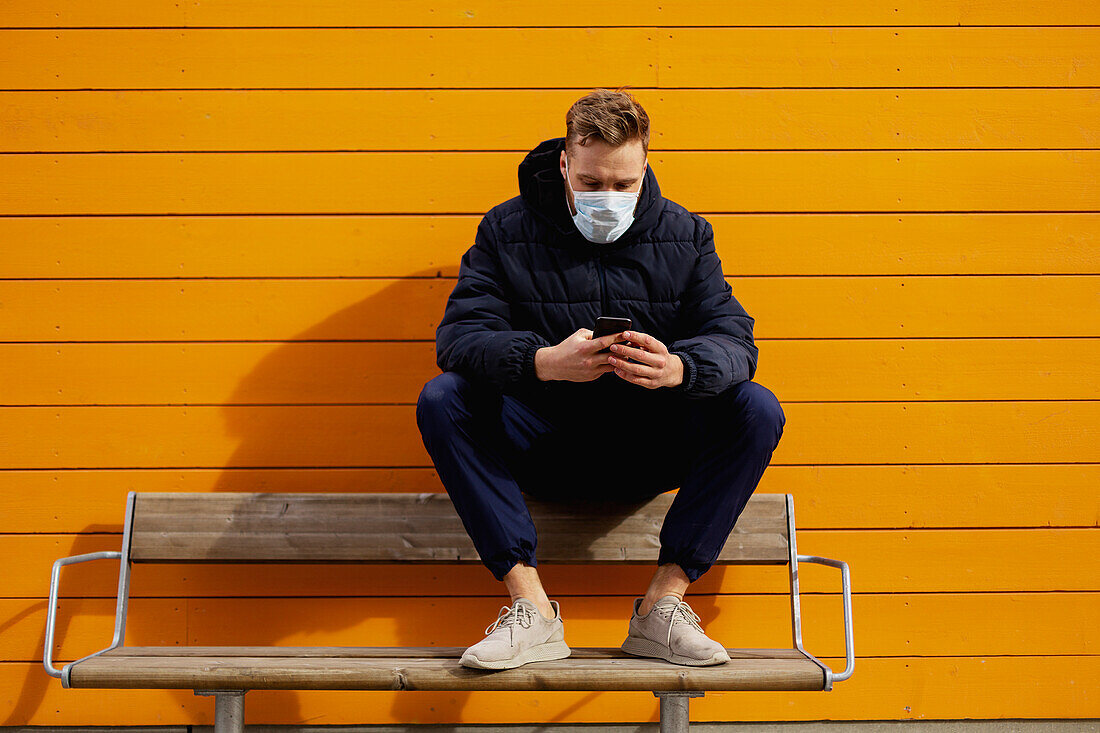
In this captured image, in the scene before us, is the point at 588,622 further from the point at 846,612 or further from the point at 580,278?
the point at 580,278

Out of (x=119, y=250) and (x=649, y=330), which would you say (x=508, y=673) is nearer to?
(x=649, y=330)

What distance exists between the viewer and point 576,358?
5.63ft

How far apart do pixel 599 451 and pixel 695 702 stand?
2.98 feet

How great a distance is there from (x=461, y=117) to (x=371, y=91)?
0.90 feet

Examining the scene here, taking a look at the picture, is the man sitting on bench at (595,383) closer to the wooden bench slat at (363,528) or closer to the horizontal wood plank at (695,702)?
the wooden bench slat at (363,528)

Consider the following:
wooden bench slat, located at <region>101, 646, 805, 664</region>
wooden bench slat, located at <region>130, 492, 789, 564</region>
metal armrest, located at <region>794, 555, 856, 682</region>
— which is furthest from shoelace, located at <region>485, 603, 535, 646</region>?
metal armrest, located at <region>794, 555, 856, 682</region>

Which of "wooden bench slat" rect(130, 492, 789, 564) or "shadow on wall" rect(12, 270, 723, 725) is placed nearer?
"wooden bench slat" rect(130, 492, 789, 564)

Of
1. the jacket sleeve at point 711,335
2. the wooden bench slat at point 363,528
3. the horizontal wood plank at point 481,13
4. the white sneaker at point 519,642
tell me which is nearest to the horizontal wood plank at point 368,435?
the wooden bench slat at point 363,528

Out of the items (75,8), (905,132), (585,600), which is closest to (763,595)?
(585,600)

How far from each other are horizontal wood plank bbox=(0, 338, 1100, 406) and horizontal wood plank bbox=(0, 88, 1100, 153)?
58 centimetres

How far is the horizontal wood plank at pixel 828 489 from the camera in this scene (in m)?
2.38

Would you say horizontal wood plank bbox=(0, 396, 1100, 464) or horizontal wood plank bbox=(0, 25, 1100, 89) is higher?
horizontal wood plank bbox=(0, 25, 1100, 89)

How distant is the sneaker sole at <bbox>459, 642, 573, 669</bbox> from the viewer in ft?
5.38

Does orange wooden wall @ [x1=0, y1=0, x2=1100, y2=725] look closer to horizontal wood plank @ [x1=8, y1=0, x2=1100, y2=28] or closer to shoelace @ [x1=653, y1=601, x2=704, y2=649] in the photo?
horizontal wood plank @ [x1=8, y1=0, x2=1100, y2=28]
